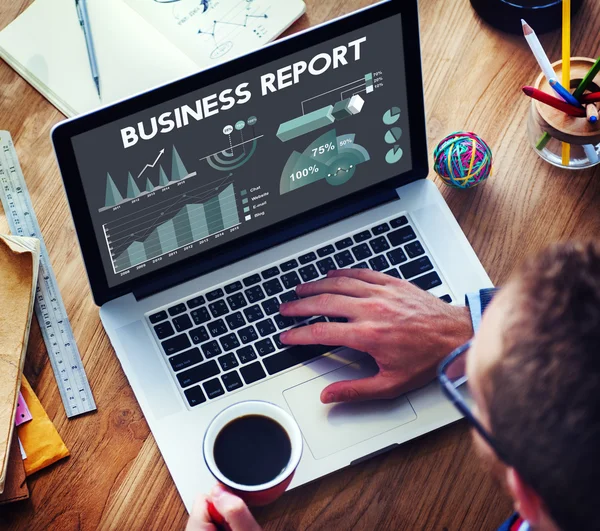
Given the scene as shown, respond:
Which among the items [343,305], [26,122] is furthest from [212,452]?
[26,122]

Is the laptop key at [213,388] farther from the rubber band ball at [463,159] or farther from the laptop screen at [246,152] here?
the rubber band ball at [463,159]

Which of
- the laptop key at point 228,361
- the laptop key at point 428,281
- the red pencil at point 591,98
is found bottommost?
the laptop key at point 228,361

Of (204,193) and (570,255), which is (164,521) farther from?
(570,255)

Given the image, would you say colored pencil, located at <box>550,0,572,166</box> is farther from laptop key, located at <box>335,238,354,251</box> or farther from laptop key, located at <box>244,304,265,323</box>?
laptop key, located at <box>244,304,265,323</box>

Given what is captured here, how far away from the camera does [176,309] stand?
110 cm

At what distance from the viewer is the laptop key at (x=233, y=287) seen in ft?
3.64

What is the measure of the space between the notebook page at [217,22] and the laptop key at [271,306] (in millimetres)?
402

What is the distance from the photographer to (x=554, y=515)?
0.64m

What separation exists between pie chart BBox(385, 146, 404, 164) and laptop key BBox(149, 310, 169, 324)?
1.23 feet

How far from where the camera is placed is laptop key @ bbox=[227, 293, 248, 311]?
1.10 metres

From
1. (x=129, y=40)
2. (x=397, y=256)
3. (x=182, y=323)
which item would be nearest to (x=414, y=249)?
(x=397, y=256)

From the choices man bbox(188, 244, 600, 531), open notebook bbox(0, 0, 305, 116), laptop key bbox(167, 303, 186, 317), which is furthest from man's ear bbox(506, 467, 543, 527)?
open notebook bbox(0, 0, 305, 116)

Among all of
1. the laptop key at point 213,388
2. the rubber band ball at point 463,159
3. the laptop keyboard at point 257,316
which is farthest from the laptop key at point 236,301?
the rubber band ball at point 463,159

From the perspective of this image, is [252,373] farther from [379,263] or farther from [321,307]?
[379,263]
